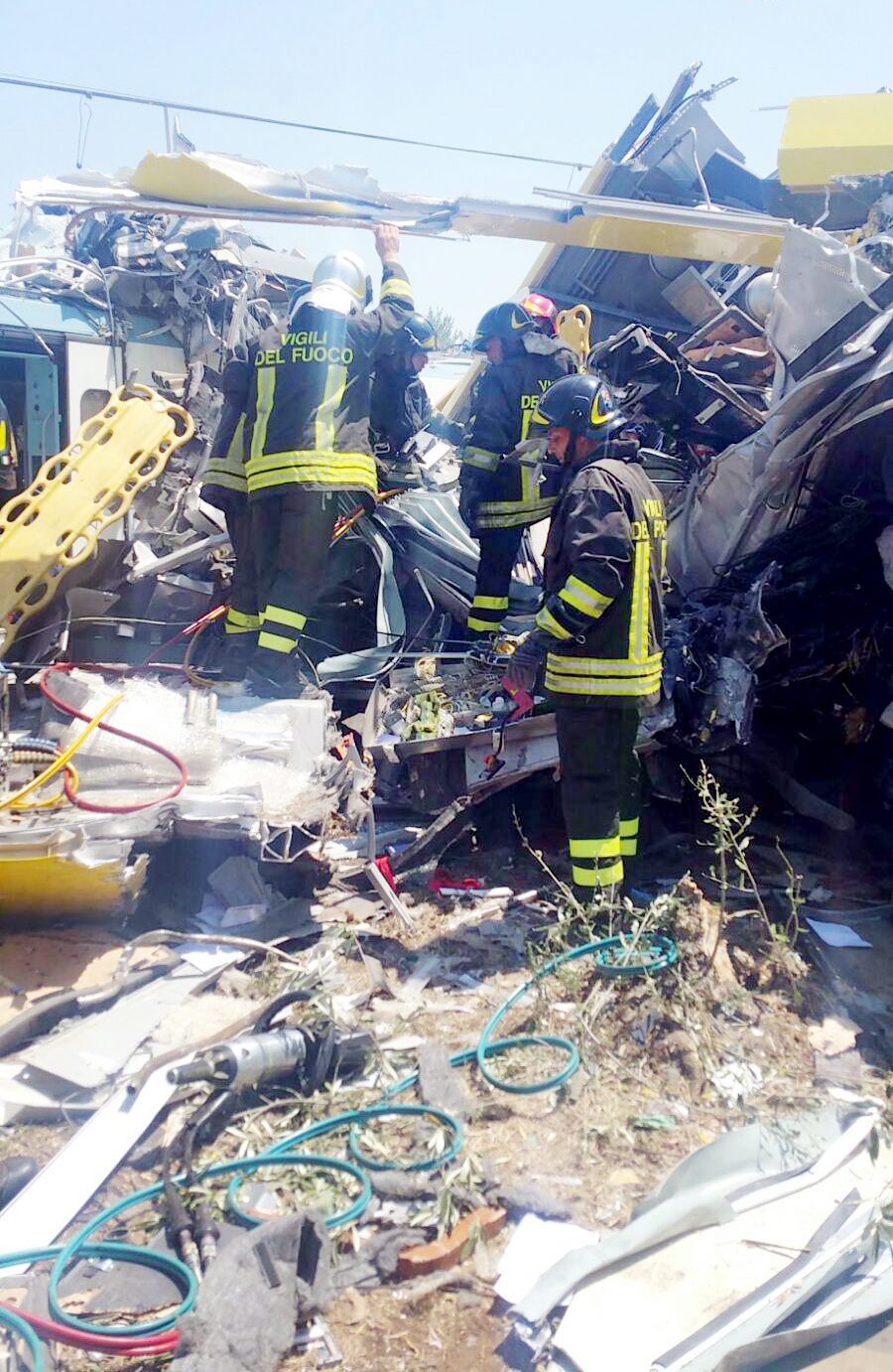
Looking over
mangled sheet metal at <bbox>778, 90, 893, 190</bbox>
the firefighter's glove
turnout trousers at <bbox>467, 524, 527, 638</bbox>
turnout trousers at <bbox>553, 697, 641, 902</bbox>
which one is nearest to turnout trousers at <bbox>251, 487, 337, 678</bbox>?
turnout trousers at <bbox>467, 524, 527, 638</bbox>

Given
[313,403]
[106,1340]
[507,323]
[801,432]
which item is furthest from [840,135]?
[106,1340]

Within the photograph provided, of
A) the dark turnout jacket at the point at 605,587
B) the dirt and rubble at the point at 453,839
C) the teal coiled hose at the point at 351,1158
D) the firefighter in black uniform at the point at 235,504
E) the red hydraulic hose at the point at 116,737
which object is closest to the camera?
the teal coiled hose at the point at 351,1158

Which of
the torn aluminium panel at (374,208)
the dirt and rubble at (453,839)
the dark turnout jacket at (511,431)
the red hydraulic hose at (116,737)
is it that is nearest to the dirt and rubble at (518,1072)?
the dirt and rubble at (453,839)

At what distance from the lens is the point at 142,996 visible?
3178mm

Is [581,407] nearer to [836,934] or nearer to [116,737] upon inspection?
[116,737]

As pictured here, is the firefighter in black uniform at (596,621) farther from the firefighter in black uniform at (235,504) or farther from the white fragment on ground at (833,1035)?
the firefighter in black uniform at (235,504)

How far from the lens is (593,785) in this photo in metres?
3.78

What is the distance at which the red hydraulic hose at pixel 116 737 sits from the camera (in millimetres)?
3453

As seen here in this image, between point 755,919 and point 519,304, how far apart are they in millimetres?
3325

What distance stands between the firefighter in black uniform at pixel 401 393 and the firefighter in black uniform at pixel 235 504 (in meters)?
0.67

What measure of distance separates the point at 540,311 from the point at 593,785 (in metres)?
2.89

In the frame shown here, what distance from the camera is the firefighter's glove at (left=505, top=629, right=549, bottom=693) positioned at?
3.79 metres

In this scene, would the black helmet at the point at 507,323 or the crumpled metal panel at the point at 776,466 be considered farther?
the black helmet at the point at 507,323

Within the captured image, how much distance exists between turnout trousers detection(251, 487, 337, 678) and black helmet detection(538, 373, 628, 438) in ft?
3.79
